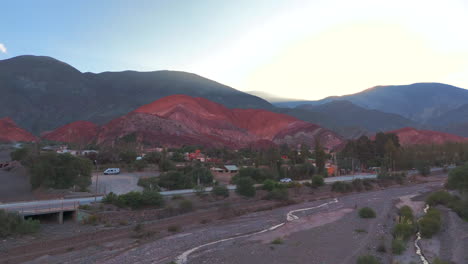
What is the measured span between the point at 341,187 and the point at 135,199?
80.3ft

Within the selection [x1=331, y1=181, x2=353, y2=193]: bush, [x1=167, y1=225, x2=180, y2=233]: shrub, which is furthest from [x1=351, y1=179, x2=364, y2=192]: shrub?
[x1=167, y1=225, x2=180, y2=233]: shrub

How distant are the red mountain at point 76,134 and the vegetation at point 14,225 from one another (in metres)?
75.8

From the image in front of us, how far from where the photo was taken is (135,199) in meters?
30.1

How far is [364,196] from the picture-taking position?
1647 inches

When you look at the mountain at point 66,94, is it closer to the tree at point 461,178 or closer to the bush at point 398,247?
the tree at point 461,178

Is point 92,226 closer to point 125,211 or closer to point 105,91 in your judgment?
point 125,211

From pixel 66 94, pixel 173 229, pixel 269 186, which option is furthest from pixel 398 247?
pixel 66 94

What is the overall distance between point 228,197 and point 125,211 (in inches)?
401

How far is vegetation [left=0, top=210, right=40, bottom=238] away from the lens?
71.5 ft

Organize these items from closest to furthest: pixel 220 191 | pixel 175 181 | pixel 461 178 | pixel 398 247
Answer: pixel 398 247
pixel 461 178
pixel 220 191
pixel 175 181

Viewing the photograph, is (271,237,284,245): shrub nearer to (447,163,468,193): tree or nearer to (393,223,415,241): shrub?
(393,223,415,241): shrub

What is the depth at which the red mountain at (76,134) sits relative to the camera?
98931mm

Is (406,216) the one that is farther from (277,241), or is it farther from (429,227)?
(277,241)

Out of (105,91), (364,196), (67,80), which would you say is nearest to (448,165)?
(364,196)
